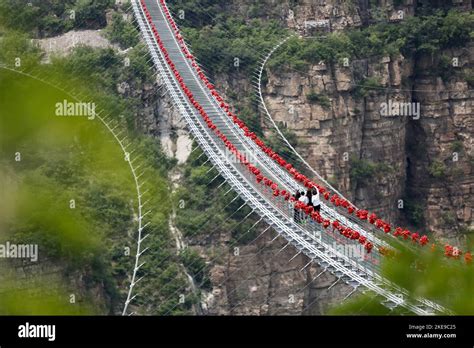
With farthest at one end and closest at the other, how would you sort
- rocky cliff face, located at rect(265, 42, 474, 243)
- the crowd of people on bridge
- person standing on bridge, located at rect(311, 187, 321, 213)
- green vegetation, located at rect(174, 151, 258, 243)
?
rocky cliff face, located at rect(265, 42, 474, 243) → green vegetation, located at rect(174, 151, 258, 243) → person standing on bridge, located at rect(311, 187, 321, 213) → the crowd of people on bridge

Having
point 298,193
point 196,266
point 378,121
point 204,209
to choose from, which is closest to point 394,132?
point 378,121

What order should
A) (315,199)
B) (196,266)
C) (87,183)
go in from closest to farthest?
(315,199) < (87,183) < (196,266)

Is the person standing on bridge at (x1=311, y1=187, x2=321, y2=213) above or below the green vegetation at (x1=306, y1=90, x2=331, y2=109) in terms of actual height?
below

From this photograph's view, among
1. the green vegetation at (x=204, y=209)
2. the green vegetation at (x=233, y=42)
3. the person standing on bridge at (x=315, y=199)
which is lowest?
the green vegetation at (x=204, y=209)

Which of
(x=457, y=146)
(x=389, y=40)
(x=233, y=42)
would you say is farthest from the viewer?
(x=457, y=146)

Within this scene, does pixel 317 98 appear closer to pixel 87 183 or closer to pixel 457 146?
pixel 457 146

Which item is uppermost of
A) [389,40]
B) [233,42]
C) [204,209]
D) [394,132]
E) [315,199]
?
[389,40]

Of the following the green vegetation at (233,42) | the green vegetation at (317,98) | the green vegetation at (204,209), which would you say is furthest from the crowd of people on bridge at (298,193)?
the green vegetation at (317,98)

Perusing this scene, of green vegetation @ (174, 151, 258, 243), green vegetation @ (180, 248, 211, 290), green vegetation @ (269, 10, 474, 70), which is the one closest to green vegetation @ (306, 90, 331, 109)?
green vegetation @ (269, 10, 474, 70)

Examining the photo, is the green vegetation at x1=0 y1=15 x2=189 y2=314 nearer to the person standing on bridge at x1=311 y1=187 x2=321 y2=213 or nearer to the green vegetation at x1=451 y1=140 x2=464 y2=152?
the person standing on bridge at x1=311 y1=187 x2=321 y2=213

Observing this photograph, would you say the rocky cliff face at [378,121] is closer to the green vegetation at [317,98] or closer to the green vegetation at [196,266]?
the green vegetation at [317,98]

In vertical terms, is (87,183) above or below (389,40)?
below
